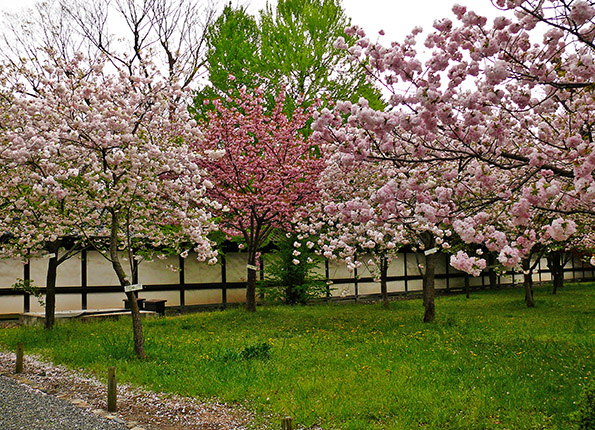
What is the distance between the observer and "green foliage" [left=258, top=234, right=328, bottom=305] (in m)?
18.4

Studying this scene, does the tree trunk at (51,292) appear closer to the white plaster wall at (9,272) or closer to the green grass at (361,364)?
the green grass at (361,364)

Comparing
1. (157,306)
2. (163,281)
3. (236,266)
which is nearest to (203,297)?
(163,281)

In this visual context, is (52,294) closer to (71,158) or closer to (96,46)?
(71,158)

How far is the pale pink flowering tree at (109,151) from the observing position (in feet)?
27.1

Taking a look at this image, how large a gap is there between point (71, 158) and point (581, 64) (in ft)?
25.9

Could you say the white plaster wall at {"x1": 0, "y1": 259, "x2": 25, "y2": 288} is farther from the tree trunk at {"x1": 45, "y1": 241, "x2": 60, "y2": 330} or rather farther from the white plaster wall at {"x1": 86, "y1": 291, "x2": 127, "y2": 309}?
the tree trunk at {"x1": 45, "y1": 241, "x2": 60, "y2": 330}

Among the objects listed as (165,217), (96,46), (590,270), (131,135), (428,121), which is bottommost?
(590,270)

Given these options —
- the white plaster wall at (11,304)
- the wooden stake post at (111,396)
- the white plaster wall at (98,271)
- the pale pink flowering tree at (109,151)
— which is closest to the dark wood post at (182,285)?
the white plaster wall at (98,271)

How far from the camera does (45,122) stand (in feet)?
A: 29.6

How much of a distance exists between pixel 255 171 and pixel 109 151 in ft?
22.4

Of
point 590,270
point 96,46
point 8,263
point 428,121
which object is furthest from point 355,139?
point 590,270

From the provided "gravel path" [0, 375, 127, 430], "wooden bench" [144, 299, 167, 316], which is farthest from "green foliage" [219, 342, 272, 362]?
"wooden bench" [144, 299, 167, 316]

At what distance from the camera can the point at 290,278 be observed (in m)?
18.6

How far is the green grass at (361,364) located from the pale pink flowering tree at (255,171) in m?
3.13
